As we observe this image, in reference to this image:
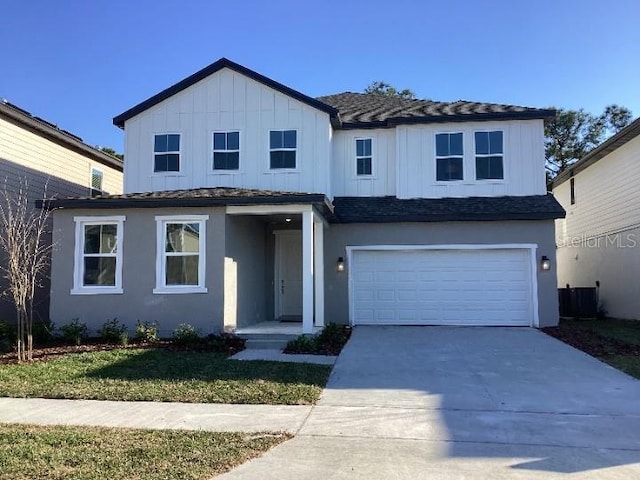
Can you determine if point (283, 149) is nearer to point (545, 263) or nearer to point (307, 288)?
Result: point (307, 288)

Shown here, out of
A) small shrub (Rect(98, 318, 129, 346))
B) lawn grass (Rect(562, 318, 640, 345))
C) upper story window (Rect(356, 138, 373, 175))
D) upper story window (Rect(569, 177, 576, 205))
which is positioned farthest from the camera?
upper story window (Rect(569, 177, 576, 205))

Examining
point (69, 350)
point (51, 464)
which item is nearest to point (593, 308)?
point (69, 350)

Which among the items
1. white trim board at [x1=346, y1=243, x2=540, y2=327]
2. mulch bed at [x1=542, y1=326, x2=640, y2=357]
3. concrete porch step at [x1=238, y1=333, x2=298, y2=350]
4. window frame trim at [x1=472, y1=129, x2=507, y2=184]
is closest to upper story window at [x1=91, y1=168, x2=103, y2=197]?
white trim board at [x1=346, y1=243, x2=540, y2=327]

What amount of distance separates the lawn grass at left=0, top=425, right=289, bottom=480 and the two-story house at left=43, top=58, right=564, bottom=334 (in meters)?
7.50

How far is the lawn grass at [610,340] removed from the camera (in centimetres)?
947

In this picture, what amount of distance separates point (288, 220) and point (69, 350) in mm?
6550

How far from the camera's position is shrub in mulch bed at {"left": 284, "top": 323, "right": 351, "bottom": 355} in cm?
1039

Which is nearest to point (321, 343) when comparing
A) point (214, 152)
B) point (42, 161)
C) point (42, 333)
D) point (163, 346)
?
point (163, 346)

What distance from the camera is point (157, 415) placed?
247 inches

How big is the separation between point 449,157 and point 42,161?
11.6 m

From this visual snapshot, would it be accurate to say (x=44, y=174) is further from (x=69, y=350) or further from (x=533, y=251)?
(x=533, y=251)

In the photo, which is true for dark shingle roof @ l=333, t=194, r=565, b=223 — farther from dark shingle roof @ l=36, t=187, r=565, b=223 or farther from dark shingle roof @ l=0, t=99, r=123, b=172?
dark shingle roof @ l=0, t=99, r=123, b=172

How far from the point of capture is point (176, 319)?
1177 cm

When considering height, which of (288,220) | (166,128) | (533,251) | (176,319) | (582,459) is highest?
(166,128)
